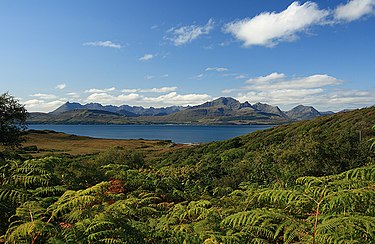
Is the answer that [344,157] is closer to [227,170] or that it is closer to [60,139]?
[227,170]

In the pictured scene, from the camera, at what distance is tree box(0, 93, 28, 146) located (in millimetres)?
32941

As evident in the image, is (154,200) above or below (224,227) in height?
below

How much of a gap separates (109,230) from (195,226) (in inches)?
52.7

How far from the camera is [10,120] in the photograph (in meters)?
34.2

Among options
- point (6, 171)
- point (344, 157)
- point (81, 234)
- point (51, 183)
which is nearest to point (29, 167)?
point (6, 171)

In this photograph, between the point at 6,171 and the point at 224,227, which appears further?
the point at 6,171

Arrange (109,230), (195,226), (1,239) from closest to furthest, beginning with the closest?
(109,230)
(1,239)
(195,226)

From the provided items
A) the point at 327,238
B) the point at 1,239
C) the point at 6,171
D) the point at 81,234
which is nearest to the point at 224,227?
the point at 327,238

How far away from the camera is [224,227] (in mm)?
4258

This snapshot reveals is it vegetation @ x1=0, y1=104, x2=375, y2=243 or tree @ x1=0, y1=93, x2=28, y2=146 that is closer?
vegetation @ x1=0, y1=104, x2=375, y2=243

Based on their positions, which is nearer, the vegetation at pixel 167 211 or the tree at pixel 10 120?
the vegetation at pixel 167 211

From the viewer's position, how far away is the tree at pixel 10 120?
Answer: 32941mm

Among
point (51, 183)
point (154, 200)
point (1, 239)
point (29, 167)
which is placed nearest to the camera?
point (1, 239)

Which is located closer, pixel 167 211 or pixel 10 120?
pixel 167 211
